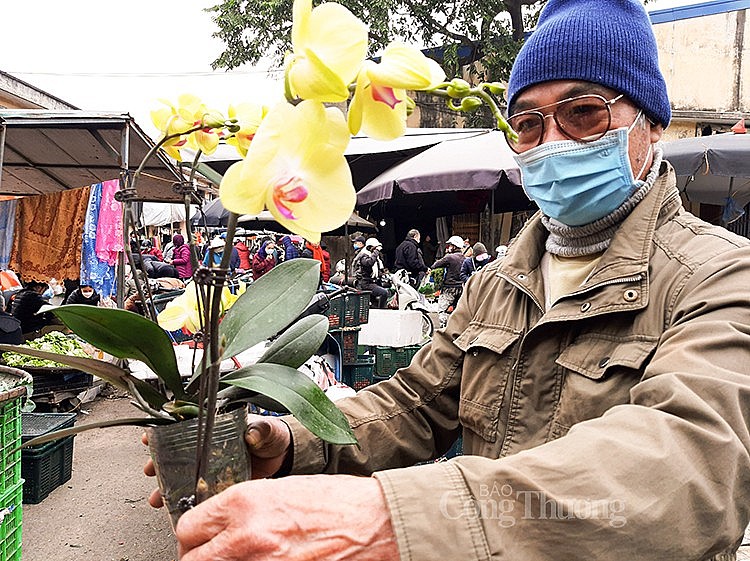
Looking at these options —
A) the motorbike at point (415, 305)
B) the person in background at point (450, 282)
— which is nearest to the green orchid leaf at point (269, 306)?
the motorbike at point (415, 305)

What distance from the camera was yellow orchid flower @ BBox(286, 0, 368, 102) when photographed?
2.15ft

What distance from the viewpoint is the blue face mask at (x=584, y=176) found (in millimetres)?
1282

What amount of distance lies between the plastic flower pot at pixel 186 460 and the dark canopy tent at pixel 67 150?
3.08 metres

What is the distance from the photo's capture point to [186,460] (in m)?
0.78

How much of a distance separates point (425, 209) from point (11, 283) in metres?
7.84

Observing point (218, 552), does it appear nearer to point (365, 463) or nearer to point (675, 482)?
point (675, 482)

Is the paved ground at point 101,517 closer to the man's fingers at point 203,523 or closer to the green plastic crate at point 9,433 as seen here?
the green plastic crate at point 9,433

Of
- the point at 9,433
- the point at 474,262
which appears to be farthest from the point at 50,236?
the point at 474,262

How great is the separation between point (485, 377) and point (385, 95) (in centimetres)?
76

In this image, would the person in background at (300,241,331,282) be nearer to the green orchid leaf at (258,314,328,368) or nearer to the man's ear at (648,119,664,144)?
the man's ear at (648,119,664,144)

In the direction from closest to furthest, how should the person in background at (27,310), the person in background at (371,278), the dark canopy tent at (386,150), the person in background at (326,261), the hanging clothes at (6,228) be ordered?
the person in background at (27,310), the hanging clothes at (6,228), the person in background at (371,278), the dark canopy tent at (386,150), the person in background at (326,261)

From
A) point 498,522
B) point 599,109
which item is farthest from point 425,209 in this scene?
point 498,522

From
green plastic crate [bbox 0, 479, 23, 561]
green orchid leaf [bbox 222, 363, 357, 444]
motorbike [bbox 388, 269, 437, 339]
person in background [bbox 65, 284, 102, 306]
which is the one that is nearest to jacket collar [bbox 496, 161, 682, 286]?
green orchid leaf [bbox 222, 363, 357, 444]

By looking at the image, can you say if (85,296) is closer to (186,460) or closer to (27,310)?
(27,310)
